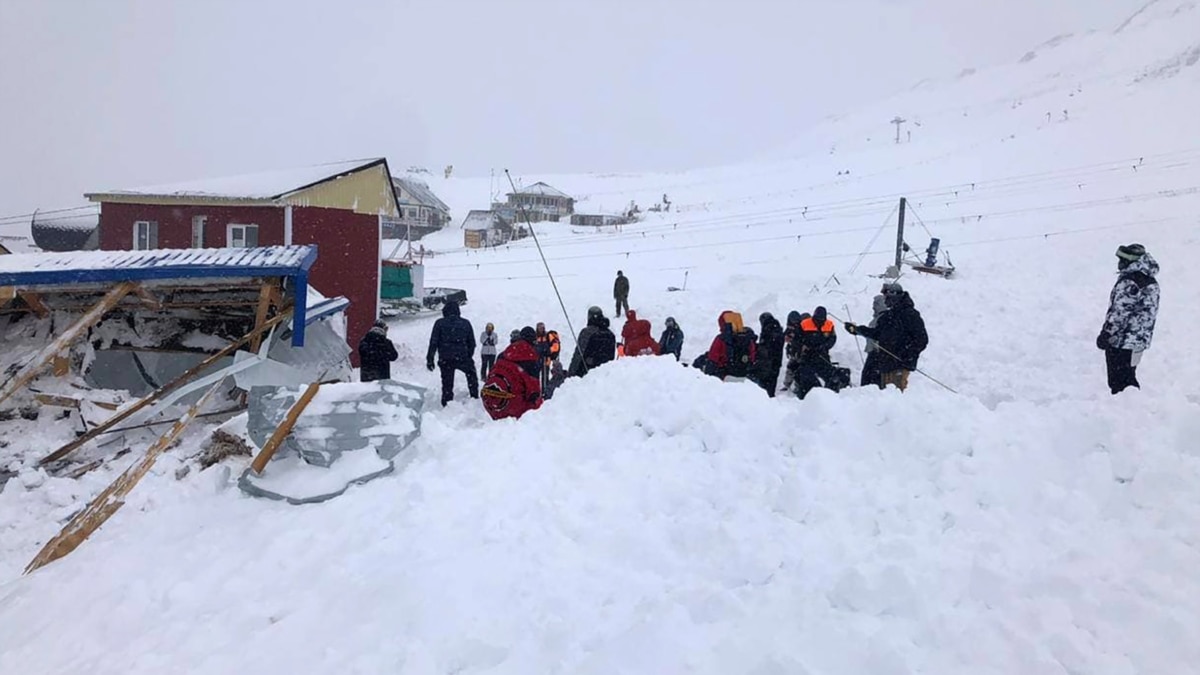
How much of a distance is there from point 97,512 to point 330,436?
6.32 feet

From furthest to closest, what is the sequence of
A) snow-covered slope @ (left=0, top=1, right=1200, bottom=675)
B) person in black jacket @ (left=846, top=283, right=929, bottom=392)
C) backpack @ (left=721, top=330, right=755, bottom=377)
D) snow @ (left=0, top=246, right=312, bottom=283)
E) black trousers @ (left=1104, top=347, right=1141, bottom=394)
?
backpack @ (left=721, top=330, right=755, bottom=377) < person in black jacket @ (left=846, top=283, right=929, bottom=392) < snow @ (left=0, top=246, right=312, bottom=283) < black trousers @ (left=1104, top=347, right=1141, bottom=394) < snow-covered slope @ (left=0, top=1, right=1200, bottom=675)

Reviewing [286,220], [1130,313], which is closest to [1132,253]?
[1130,313]

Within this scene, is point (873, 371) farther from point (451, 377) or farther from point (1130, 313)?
point (451, 377)

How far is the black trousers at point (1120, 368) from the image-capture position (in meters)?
6.47

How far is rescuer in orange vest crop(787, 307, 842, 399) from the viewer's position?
8.99 metres

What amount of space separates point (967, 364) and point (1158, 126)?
3693 centimetres

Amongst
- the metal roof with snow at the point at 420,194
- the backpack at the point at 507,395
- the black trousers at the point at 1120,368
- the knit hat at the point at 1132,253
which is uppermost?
the metal roof with snow at the point at 420,194

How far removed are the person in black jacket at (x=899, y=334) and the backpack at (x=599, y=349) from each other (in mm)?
3287

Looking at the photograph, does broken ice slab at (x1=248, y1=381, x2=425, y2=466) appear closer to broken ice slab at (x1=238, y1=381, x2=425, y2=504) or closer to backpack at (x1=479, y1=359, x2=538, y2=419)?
broken ice slab at (x1=238, y1=381, x2=425, y2=504)

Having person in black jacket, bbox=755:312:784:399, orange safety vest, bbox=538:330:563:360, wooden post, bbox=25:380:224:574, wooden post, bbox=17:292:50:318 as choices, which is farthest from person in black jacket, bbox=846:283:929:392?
wooden post, bbox=17:292:50:318

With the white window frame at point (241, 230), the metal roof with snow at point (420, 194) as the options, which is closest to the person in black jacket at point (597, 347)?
the white window frame at point (241, 230)

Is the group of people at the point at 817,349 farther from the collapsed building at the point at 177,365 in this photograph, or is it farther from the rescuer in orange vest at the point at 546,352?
the collapsed building at the point at 177,365

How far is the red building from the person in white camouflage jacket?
14.0 metres

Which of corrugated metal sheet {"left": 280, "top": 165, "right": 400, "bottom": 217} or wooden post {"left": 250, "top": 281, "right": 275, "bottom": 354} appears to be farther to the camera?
corrugated metal sheet {"left": 280, "top": 165, "right": 400, "bottom": 217}
